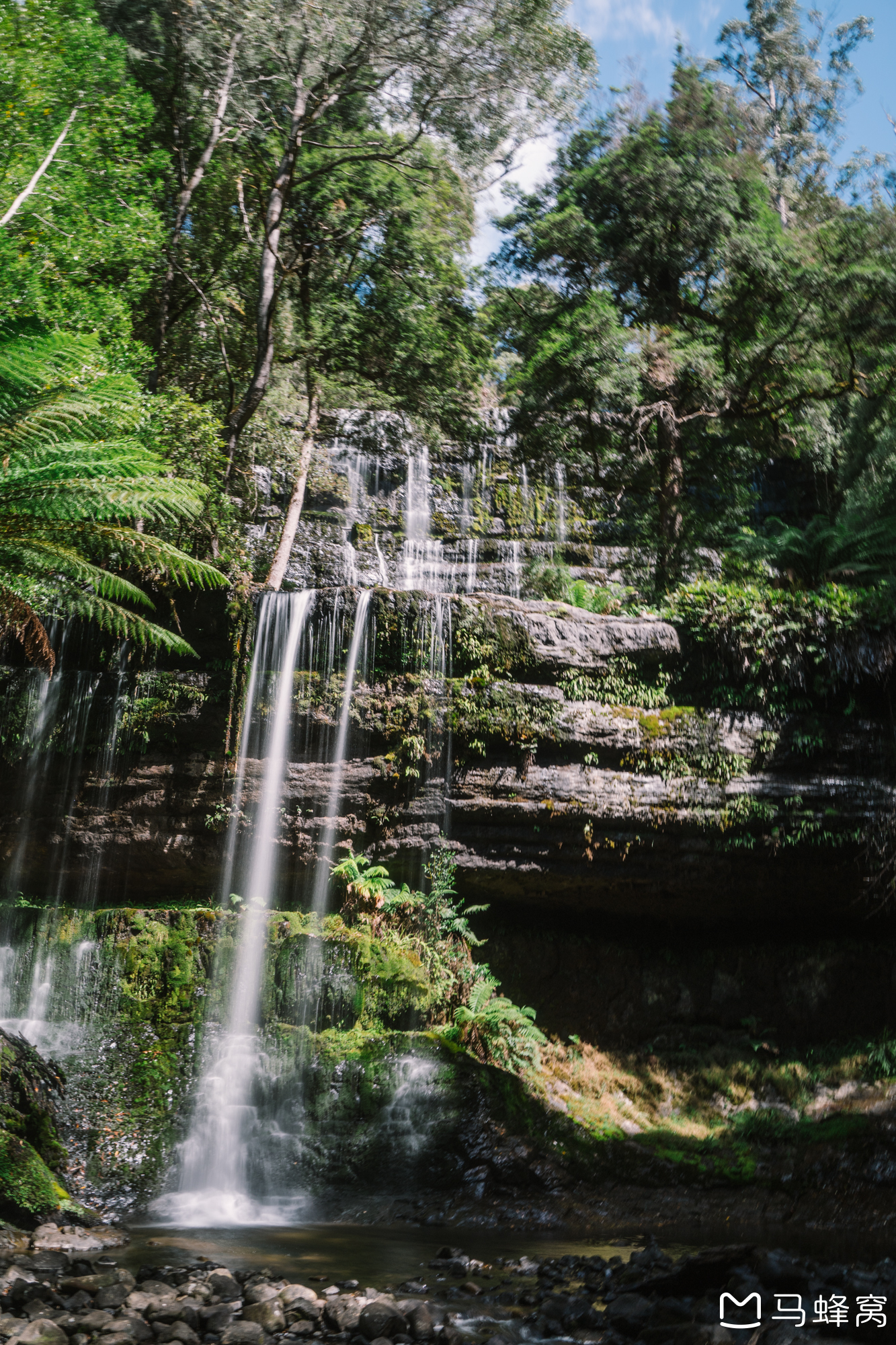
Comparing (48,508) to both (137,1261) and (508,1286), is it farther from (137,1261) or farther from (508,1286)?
(508,1286)

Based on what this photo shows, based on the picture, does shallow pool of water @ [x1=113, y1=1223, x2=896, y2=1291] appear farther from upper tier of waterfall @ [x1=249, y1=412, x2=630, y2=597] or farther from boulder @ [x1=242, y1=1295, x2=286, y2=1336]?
upper tier of waterfall @ [x1=249, y1=412, x2=630, y2=597]

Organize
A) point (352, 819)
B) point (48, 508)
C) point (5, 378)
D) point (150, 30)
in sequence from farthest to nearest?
point (150, 30)
point (352, 819)
point (48, 508)
point (5, 378)

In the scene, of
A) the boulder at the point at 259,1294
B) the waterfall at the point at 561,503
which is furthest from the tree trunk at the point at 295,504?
the boulder at the point at 259,1294

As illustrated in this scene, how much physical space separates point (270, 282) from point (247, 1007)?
10114 millimetres

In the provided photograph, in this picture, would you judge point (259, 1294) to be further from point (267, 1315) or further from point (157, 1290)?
point (157, 1290)

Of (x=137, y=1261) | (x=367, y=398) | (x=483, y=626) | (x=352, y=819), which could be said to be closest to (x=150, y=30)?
(x=367, y=398)

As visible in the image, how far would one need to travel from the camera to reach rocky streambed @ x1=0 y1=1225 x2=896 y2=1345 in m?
3.54

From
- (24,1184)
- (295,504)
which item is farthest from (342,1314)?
(295,504)

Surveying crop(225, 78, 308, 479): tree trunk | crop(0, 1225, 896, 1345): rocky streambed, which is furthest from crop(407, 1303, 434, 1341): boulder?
crop(225, 78, 308, 479): tree trunk

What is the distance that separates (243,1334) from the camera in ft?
11.8

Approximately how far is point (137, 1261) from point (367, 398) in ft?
46.4

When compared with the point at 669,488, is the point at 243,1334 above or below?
below

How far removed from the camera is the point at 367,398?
52.5ft

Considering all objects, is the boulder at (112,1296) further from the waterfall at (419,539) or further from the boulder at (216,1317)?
the waterfall at (419,539)
